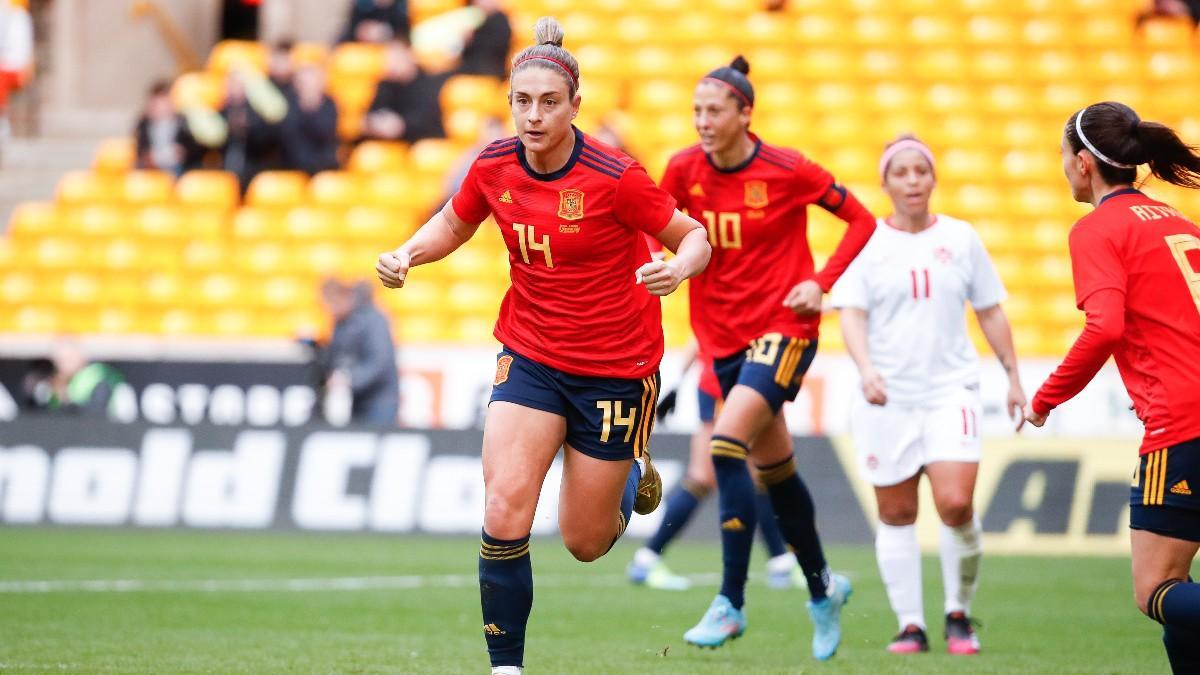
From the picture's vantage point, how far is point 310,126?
19156mm

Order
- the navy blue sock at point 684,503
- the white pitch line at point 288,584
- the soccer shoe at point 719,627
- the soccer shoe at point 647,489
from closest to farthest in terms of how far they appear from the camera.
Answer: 1. the soccer shoe at point 647,489
2. the soccer shoe at point 719,627
3. the white pitch line at point 288,584
4. the navy blue sock at point 684,503

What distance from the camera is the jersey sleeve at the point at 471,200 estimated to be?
613 centimetres

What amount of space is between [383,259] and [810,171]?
2781 mm

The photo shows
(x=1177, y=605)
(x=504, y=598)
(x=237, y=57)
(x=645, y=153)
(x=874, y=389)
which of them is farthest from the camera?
(x=237, y=57)

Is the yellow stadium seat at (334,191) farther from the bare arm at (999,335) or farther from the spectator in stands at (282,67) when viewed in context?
the bare arm at (999,335)

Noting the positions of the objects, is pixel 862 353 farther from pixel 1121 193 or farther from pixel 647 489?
pixel 1121 193

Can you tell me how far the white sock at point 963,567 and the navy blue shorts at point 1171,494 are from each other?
2541mm

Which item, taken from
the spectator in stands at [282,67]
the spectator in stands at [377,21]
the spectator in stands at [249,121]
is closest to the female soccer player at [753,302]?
the spectator in stands at [282,67]

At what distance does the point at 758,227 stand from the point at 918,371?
1.03 meters

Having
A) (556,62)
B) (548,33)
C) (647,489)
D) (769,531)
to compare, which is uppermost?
(548,33)

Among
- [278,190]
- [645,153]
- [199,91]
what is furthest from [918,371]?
[199,91]

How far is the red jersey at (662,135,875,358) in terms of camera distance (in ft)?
25.8

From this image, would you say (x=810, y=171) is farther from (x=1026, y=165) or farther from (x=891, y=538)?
(x=1026, y=165)

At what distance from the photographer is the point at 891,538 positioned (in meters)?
7.96
